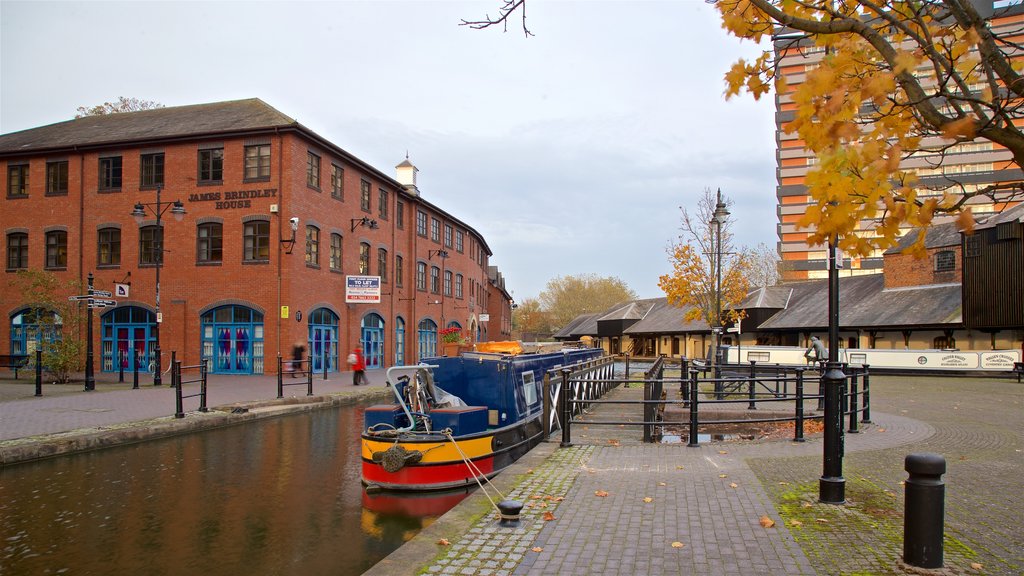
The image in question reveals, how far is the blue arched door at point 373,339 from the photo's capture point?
33.8m

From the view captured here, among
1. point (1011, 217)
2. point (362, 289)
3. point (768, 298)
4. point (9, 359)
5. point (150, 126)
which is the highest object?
point (150, 126)

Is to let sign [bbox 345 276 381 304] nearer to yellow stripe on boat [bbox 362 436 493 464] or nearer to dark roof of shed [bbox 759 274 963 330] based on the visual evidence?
yellow stripe on boat [bbox 362 436 493 464]

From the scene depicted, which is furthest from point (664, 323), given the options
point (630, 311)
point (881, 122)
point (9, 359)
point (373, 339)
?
point (881, 122)

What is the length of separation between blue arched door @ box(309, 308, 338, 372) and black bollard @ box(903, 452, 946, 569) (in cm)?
2526

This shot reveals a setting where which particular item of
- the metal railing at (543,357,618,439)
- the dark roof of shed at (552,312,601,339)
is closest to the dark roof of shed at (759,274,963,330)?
the dark roof of shed at (552,312,601,339)

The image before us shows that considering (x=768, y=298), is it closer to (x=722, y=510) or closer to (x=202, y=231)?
(x=202, y=231)

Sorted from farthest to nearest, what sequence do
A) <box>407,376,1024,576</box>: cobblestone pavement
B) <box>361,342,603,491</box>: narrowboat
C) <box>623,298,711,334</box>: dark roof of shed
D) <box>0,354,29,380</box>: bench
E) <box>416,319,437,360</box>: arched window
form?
<box>623,298,711,334</box>: dark roof of shed < <box>416,319,437,360</box>: arched window < <box>0,354,29,380</box>: bench < <box>361,342,603,491</box>: narrowboat < <box>407,376,1024,576</box>: cobblestone pavement

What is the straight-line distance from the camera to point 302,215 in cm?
2773

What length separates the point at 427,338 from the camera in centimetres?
4350

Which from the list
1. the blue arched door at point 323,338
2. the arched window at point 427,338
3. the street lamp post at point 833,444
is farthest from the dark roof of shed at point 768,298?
the street lamp post at point 833,444

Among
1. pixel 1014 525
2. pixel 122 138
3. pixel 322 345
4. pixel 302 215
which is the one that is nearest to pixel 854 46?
pixel 1014 525

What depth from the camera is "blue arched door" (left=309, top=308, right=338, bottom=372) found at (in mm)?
28812

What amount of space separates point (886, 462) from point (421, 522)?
5554 millimetres

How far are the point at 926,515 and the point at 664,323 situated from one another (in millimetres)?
46469
